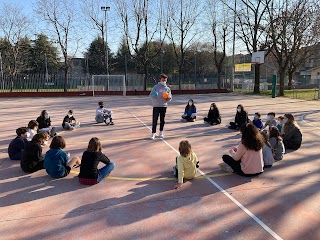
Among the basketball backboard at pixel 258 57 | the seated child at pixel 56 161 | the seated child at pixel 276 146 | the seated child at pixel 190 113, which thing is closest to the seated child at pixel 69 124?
the seated child at pixel 190 113

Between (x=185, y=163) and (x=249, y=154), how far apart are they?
47.6 inches

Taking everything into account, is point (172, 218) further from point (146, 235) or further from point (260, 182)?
point (260, 182)

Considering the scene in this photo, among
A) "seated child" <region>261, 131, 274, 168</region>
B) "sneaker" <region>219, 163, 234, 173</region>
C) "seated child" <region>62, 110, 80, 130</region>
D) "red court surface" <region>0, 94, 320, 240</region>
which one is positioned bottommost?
"red court surface" <region>0, 94, 320, 240</region>

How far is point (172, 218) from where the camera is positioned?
393 centimetres

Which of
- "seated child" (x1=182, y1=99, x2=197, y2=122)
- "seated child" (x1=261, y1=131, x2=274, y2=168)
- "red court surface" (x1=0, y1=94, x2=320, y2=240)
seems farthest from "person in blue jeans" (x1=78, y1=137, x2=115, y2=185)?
"seated child" (x1=182, y1=99, x2=197, y2=122)

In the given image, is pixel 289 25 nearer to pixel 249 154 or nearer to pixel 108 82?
pixel 108 82

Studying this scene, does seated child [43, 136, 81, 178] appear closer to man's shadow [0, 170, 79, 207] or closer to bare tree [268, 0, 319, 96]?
man's shadow [0, 170, 79, 207]

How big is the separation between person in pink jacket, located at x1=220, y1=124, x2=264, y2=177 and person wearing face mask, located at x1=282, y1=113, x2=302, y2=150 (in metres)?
2.35

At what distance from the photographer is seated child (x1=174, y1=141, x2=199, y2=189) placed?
502 centimetres

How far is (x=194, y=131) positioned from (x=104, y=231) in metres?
6.89

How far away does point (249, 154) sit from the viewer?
A: 526 centimetres

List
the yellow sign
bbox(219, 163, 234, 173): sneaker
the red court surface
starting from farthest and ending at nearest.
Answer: the yellow sign, bbox(219, 163, 234, 173): sneaker, the red court surface

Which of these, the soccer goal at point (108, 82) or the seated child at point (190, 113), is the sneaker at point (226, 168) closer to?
the seated child at point (190, 113)

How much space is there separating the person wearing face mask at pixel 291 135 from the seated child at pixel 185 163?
10.8 ft
